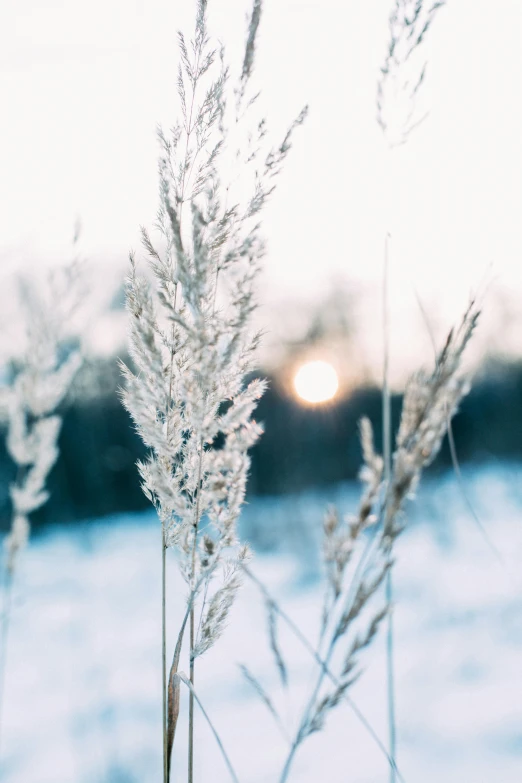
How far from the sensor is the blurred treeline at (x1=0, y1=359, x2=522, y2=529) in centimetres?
1071

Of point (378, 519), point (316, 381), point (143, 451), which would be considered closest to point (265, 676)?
point (378, 519)

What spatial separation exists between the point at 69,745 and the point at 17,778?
35 centimetres

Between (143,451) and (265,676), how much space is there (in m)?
7.55

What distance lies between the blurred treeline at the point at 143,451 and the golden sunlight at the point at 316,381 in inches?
10.3

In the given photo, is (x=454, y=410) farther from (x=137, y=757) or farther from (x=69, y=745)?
(x=69, y=745)

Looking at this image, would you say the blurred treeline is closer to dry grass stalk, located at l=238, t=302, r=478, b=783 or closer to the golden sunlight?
the golden sunlight

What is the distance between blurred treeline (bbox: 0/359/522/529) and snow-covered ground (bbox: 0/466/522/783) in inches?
106

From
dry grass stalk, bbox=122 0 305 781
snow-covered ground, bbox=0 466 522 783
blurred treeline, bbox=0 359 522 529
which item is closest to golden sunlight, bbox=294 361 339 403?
blurred treeline, bbox=0 359 522 529

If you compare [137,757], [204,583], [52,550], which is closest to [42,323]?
[204,583]

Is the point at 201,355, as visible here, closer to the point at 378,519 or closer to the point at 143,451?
the point at 378,519

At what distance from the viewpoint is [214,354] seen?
105cm

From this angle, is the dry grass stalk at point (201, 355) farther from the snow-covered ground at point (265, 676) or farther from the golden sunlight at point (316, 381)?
the golden sunlight at point (316, 381)

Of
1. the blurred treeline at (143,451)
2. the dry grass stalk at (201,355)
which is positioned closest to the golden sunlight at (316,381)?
the blurred treeline at (143,451)

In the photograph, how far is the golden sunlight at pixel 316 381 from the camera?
1184 cm
